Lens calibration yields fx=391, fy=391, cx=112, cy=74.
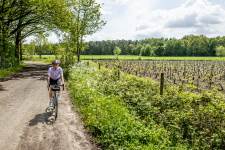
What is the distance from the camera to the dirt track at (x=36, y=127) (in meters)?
11.4

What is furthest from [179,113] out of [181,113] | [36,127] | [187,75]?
[187,75]

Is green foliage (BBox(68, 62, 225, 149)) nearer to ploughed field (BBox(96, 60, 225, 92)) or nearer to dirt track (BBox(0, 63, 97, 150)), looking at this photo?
dirt track (BBox(0, 63, 97, 150))

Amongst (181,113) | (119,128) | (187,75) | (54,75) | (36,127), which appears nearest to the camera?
(119,128)

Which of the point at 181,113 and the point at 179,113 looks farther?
the point at 179,113

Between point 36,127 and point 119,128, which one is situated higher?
point 119,128

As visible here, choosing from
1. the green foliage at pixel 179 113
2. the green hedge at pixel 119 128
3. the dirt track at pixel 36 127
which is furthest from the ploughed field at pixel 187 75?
the dirt track at pixel 36 127

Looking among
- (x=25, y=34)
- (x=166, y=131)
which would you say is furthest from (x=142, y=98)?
(x=25, y=34)

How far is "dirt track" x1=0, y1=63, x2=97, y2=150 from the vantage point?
11.4 metres

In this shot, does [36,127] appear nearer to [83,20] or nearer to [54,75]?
[54,75]

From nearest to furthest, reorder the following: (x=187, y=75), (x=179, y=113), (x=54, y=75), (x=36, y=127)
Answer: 1. (x=36, y=127)
2. (x=179, y=113)
3. (x=54, y=75)
4. (x=187, y=75)

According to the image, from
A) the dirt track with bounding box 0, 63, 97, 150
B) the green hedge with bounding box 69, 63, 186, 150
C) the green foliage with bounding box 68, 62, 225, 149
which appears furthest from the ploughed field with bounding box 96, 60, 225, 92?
the dirt track with bounding box 0, 63, 97, 150

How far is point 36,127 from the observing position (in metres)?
13.5

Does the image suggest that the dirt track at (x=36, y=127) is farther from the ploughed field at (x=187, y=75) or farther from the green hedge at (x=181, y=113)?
the ploughed field at (x=187, y=75)

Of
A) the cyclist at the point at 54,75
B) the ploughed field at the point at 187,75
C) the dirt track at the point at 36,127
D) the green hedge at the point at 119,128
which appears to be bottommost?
the ploughed field at the point at 187,75
